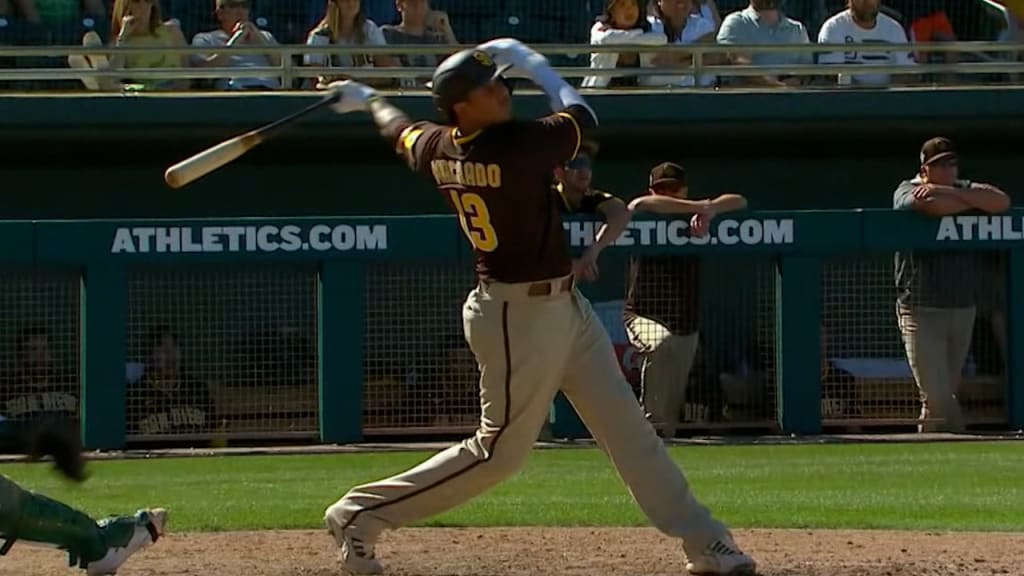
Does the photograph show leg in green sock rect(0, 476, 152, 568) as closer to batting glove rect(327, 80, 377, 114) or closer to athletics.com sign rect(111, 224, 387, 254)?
batting glove rect(327, 80, 377, 114)

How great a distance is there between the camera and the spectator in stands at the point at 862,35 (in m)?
15.5

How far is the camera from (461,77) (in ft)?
19.7

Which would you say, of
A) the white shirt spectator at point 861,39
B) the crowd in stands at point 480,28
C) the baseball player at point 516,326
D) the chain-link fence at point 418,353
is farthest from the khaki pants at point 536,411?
the white shirt spectator at point 861,39

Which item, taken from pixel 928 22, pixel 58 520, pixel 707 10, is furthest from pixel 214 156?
pixel 928 22

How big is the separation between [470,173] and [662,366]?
637 centimetres

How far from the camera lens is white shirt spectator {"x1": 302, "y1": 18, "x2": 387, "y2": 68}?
1530cm

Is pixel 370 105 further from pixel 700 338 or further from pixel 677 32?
pixel 677 32

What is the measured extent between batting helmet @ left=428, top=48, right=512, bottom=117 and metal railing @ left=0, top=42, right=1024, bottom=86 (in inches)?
314

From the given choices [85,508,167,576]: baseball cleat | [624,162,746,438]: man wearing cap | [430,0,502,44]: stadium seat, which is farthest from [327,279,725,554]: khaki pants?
[430,0,502,44]: stadium seat

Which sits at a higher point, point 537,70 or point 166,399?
point 537,70

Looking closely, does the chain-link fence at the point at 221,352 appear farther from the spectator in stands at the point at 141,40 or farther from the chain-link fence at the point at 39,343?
the spectator in stands at the point at 141,40

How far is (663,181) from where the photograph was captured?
40.4 feet

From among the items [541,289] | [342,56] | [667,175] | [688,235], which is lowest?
[541,289]

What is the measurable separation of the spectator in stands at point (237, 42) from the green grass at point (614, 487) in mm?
4413
